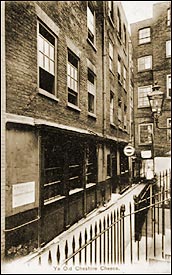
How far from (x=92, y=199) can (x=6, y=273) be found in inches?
44.6

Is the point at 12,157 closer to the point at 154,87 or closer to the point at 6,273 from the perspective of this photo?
the point at 6,273

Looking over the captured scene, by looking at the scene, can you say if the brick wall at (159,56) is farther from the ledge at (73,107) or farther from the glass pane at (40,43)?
the glass pane at (40,43)

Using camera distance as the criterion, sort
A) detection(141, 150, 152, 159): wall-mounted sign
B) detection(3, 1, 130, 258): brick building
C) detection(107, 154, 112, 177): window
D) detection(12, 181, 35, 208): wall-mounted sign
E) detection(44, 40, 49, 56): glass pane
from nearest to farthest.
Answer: detection(12, 181, 35, 208): wall-mounted sign, detection(3, 1, 130, 258): brick building, detection(141, 150, 152, 159): wall-mounted sign, detection(44, 40, 49, 56): glass pane, detection(107, 154, 112, 177): window

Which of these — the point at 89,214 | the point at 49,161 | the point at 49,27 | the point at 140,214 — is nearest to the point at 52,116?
the point at 49,161

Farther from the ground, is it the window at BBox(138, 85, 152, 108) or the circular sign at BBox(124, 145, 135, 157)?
the window at BBox(138, 85, 152, 108)

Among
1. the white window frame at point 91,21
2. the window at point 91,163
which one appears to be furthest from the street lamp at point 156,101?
the white window frame at point 91,21

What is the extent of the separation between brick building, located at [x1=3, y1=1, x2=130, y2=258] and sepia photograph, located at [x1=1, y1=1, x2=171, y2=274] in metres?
0.01

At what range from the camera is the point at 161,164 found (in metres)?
2.54

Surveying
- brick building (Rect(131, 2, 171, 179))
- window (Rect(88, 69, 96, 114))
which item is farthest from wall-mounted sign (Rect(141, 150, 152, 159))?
window (Rect(88, 69, 96, 114))

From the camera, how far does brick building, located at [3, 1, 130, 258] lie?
2.31 m

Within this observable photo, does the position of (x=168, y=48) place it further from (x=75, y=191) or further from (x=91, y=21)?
(x=75, y=191)

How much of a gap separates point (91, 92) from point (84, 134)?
485mm

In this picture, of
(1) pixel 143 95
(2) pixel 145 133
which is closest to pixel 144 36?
(1) pixel 143 95

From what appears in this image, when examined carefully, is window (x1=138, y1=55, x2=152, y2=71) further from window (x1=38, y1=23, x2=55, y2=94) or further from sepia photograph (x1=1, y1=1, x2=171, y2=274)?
window (x1=38, y1=23, x2=55, y2=94)
